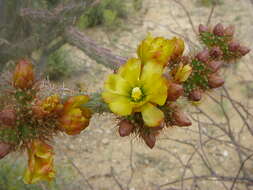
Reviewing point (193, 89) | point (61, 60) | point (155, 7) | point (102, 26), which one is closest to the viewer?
point (193, 89)

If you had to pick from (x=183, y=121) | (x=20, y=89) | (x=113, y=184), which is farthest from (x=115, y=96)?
(x=113, y=184)

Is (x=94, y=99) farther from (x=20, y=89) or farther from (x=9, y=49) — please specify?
(x=9, y=49)

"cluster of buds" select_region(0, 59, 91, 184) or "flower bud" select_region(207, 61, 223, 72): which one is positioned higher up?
"flower bud" select_region(207, 61, 223, 72)

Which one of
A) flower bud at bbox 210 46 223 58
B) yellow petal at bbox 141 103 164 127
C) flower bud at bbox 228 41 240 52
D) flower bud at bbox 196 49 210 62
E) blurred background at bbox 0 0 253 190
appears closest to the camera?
yellow petal at bbox 141 103 164 127

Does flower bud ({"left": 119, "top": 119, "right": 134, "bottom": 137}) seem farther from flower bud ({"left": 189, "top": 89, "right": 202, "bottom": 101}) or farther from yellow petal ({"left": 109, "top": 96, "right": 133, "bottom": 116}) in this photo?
flower bud ({"left": 189, "top": 89, "right": 202, "bottom": 101})

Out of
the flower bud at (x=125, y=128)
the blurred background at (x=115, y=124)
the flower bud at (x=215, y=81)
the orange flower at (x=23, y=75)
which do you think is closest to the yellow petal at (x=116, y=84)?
the flower bud at (x=125, y=128)

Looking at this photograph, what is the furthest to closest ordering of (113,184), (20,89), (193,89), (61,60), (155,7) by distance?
(155,7)
(61,60)
(113,184)
(193,89)
(20,89)

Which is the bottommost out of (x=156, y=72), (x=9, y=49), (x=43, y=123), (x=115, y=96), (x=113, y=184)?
(x=113, y=184)

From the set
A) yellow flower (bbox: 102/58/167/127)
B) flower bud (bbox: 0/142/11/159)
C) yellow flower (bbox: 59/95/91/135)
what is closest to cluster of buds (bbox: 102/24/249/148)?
yellow flower (bbox: 102/58/167/127)
